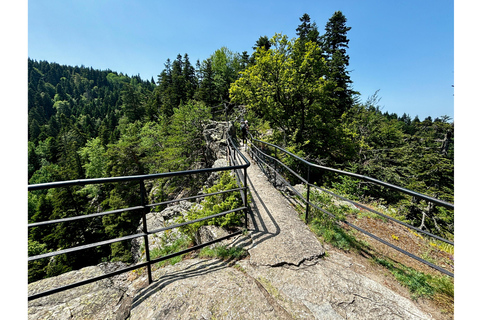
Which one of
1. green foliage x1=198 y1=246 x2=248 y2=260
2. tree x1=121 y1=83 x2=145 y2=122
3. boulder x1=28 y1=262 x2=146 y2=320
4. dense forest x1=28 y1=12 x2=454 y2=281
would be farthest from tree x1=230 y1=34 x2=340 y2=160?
tree x1=121 y1=83 x2=145 y2=122

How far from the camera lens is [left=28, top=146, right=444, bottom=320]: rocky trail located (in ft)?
6.56

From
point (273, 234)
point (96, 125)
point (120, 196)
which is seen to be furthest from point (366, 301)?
point (96, 125)

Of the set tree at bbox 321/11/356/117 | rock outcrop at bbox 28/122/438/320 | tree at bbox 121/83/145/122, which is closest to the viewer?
rock outcrop at bbox 28/122/438/320

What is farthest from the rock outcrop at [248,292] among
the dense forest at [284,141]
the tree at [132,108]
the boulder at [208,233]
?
the tree at [132,108]

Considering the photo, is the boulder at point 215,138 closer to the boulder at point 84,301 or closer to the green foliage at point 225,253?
the green foliage at point 225,253

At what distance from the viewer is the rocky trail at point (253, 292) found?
200cm

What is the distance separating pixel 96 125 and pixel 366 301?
105m

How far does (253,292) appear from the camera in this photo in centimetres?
222

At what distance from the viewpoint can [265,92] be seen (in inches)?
564

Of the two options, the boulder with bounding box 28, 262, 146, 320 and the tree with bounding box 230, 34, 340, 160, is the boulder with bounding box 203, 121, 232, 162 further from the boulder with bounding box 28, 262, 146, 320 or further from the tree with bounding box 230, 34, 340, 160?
→ the boulder with bounding box 28, 262, 146, 320

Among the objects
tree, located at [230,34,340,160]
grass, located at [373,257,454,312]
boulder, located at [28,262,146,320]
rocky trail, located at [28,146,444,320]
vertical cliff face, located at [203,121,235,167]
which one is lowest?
boulder, located at [28,262,146,320]

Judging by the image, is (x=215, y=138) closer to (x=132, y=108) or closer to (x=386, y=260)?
(x=386, y=260)

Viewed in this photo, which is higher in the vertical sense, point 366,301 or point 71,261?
point 366,301
